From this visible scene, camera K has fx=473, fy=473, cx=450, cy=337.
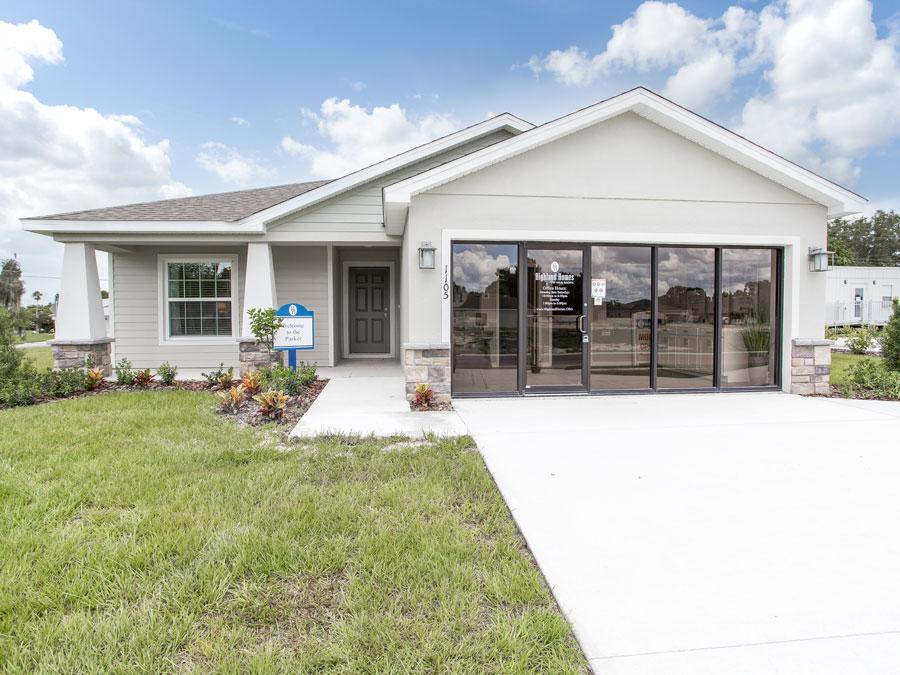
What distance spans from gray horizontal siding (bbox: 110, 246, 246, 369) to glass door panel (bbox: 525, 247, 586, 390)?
7018 millimetres

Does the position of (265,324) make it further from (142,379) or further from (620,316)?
(620,316)

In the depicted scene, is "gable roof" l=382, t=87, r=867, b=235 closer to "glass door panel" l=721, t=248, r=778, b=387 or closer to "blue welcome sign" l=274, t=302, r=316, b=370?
"glass door panel" l=721, t=248, r=778, b=387

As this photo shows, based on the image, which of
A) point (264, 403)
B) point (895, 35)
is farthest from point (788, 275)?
point (895, 35)

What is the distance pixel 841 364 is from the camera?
11.1m

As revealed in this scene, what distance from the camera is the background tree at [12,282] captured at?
3812 centimetres

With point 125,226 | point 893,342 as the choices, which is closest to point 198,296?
point 125,226

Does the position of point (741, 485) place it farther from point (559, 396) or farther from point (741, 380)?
point (741, 380)

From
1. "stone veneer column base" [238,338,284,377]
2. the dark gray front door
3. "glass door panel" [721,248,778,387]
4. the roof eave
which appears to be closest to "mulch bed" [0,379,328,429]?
"stone veneer column base" [238,338,284,377]

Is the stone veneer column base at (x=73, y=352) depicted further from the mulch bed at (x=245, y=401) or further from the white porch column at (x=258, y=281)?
the white porch column at (x=258, y=281)

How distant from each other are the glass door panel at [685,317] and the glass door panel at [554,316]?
4.43 feet

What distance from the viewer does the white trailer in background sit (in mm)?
21500

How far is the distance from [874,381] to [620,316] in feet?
13.7

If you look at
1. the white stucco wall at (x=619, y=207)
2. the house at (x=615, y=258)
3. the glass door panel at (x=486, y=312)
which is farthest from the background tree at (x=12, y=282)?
the glass door panel at (x=486, y=312)

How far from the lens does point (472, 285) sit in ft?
22.8
